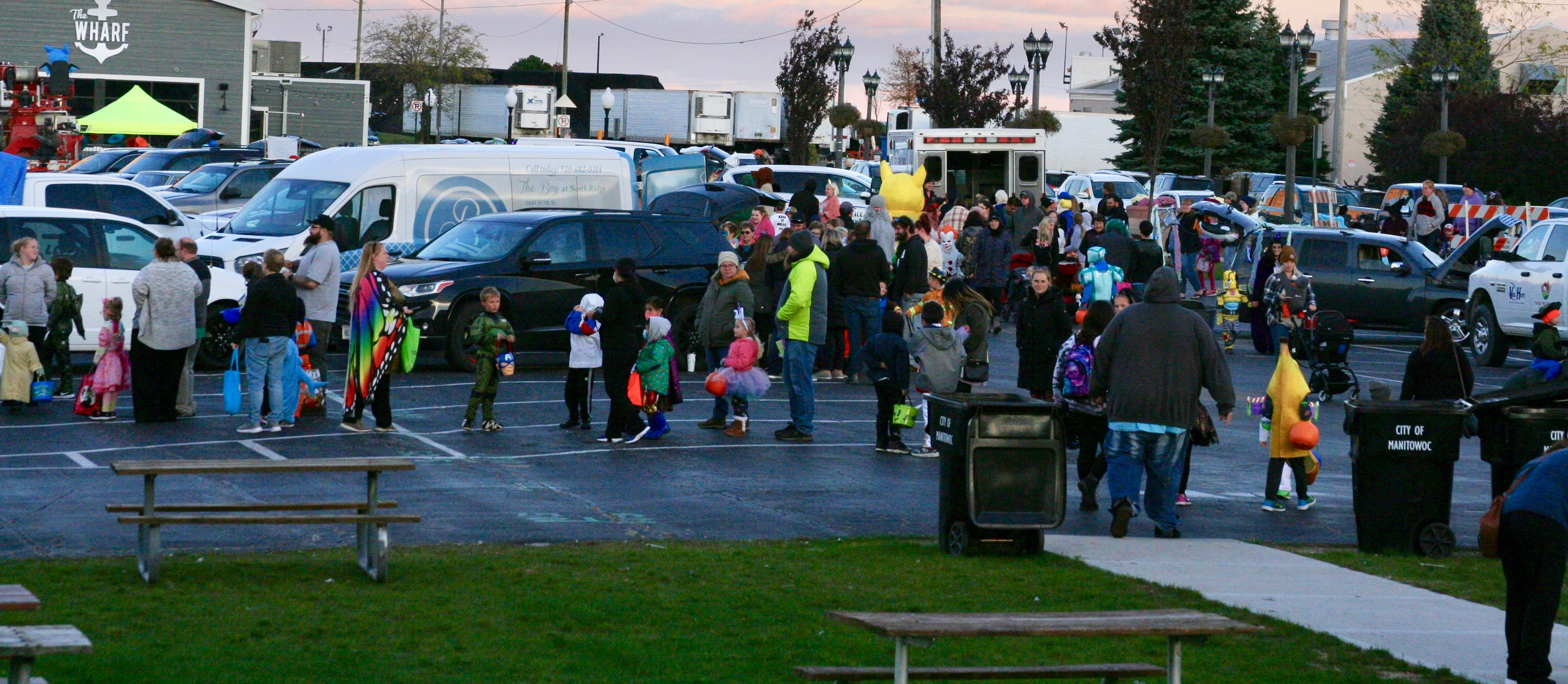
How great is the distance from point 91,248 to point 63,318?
5.54ft

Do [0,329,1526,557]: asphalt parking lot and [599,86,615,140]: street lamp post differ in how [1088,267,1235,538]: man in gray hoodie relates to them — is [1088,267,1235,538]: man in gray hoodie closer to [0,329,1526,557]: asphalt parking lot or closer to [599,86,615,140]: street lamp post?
[0,329,1526,557]: asphalt parking lot

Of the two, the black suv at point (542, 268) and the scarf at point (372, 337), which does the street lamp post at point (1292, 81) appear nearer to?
the black suv at point (542, 268)

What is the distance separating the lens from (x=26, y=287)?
16.2 m

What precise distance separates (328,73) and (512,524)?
82.7 meters

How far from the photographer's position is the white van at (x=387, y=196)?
2141 cm

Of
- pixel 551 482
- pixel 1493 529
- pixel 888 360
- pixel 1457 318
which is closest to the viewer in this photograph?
pixel 1493 529

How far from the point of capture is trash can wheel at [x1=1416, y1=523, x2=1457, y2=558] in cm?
1107

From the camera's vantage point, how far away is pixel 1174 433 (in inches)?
430

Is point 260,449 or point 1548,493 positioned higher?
point 1548,493

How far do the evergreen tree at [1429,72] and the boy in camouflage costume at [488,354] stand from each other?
45542 mm

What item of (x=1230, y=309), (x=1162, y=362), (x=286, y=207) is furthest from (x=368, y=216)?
(x=1162, y=362)

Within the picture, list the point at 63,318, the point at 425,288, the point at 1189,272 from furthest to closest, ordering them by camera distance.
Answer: the point at 1189,272 < the point at 425,288 < the point at 63,318

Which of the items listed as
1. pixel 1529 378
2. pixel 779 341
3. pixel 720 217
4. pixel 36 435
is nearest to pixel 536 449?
pixel 779 341

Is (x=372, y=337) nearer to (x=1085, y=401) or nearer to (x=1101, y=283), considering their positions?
(x=1085, y=401)
